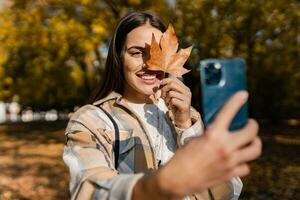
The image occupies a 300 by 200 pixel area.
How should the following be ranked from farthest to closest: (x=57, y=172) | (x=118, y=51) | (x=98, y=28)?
(x=98, y=28) < (x=57, y=172) < (x=118, y=51)

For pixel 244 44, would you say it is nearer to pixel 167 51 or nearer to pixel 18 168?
pixel 18 168

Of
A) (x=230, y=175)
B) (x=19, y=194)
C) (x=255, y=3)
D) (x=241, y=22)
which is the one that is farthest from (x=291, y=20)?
(x=230, y=175)

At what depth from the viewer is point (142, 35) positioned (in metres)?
1.48

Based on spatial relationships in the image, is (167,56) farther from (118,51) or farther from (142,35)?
(118,51)

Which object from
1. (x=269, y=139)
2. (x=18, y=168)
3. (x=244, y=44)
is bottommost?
(x=269, y=139)

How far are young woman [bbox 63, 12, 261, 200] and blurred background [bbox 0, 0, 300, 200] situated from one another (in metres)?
4.47

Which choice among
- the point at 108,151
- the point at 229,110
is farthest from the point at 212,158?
the point at 108,151

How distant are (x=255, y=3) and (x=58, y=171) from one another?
5376 millimetres

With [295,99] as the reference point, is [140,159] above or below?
above

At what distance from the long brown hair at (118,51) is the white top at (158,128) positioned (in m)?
0.11

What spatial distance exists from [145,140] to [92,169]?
0.43 meters

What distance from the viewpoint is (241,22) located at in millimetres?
9961

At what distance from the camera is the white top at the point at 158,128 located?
1413mm

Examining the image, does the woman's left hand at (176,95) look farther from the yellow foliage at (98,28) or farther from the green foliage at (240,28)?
the yellow foliage at (98,28)
